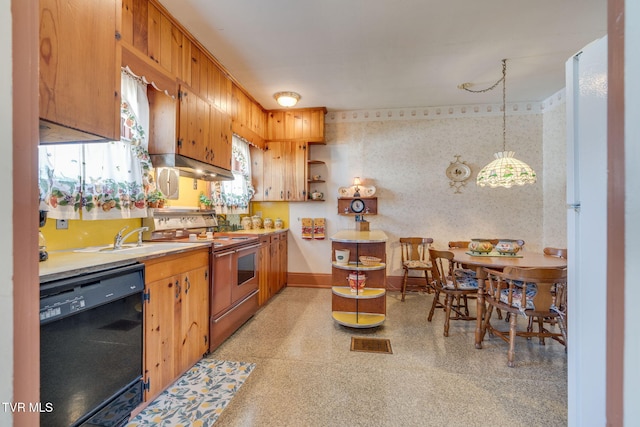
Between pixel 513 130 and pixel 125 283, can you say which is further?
pixel 513 130

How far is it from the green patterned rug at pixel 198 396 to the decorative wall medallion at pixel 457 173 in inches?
150

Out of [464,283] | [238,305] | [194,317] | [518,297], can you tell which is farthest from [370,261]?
[194,317]

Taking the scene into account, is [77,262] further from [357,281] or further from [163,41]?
[357,281]

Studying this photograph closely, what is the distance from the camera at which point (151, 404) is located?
5.77 ft

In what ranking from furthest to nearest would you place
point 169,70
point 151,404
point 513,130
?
point 513,130, point 169,70, point 151,404

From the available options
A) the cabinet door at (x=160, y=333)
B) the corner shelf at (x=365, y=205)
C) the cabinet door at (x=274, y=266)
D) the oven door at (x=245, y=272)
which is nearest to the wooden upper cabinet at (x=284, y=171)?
the corner shelf at (x=365, y=205)

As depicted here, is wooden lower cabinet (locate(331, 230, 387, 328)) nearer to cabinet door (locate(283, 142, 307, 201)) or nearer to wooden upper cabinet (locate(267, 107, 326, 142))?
cabinet door (locate(283, 142, 307, 201))

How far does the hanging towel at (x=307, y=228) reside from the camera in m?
4.59

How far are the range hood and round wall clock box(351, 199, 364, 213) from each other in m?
2.03

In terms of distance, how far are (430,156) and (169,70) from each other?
3.71 m

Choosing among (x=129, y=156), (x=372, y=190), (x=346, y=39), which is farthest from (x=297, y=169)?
→ (x=129, y=156)

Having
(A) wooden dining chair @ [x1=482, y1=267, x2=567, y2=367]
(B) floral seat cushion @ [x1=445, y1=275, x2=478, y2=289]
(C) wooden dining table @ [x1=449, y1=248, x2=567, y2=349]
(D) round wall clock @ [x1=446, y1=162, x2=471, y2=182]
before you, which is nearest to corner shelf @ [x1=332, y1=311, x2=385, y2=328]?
(B) floral seat cushion @ [x1=445, y1=275, x2=478, y2=289]

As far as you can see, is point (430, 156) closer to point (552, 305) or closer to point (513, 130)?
point (513, 130)
